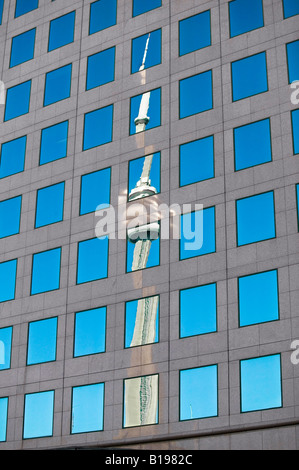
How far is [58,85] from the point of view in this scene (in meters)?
47.0

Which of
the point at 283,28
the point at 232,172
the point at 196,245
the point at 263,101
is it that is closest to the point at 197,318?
the point at 196,245

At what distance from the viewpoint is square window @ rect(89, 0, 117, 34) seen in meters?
46.8

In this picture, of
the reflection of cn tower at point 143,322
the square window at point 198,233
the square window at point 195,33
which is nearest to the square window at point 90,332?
the reflection of cn tower at point 143,322

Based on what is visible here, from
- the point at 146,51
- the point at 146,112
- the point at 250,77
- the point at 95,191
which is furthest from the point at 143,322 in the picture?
the point at 146,51

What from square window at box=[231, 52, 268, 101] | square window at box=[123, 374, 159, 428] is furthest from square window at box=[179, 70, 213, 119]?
square window at box=[123, 374, 159, 428]

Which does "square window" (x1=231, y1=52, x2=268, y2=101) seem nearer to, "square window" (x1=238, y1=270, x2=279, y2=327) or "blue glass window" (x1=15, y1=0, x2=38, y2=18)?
"square window" (x1=238, y1=270, x2=279, y2=327)

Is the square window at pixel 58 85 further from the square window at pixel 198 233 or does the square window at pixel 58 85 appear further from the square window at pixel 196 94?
the square window at pixel 198 233

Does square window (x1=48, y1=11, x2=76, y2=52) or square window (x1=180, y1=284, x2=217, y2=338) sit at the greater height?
square window (x1=48, y1=11, x2=76, y2=52)

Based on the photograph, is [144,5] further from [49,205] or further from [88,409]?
[88,409]

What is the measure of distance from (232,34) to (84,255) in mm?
12953

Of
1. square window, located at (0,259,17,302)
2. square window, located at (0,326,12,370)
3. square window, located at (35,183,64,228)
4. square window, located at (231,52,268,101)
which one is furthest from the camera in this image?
square window, located at (35,183,64,228)

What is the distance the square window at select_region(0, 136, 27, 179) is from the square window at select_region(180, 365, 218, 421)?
644 inches

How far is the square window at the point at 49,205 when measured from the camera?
43.7m

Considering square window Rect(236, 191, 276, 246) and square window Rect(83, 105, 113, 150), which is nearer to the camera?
square window Rect(236, 191, 276, 246)
